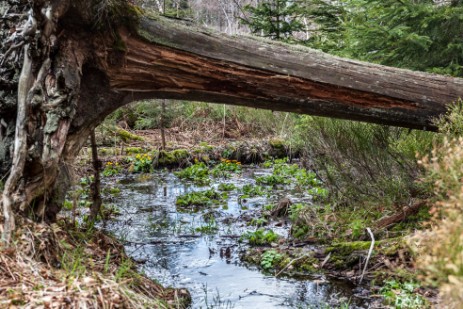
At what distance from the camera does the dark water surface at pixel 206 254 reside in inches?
181

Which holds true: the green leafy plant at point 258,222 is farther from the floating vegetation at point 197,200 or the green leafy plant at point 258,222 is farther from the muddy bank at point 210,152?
the muddy bank at point 210,152

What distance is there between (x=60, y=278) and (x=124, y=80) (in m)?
2.42

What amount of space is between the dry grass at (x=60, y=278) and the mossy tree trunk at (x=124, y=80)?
0.24 m

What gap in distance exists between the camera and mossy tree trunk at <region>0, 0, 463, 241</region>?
405 centimetres

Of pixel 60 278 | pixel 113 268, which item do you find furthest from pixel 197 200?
pixel 60 278

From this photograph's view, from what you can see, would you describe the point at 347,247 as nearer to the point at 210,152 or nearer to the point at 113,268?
the point at 113,268

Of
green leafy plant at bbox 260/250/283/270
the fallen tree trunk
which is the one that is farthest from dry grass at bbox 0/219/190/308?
the fallen tree trunk

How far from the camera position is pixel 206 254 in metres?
5.85

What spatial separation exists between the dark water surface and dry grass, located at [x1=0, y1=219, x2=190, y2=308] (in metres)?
0.79

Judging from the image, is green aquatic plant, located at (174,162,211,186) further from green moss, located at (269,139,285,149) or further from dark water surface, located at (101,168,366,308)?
green moss, located at (269,139,285,149)

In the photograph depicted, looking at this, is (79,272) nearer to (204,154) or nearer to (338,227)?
(338,227)

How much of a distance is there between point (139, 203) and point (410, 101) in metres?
4.78

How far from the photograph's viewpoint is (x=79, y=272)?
325 centimetres

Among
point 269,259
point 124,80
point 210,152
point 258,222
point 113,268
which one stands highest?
point 124,80
